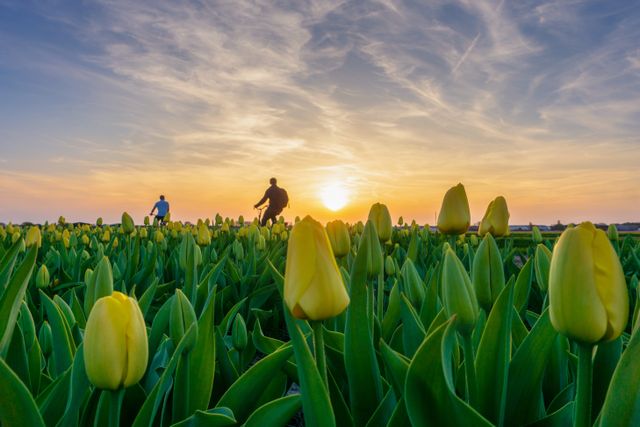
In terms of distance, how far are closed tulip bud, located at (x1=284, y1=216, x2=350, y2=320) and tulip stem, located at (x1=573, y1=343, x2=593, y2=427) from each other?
0.44m

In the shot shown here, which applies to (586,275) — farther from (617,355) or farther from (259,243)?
(259,243)

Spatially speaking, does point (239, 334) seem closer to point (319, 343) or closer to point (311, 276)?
point (319, 343)

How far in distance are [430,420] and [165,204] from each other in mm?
17183

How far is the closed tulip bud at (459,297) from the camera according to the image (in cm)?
116

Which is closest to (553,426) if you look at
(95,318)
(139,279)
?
(95,318)

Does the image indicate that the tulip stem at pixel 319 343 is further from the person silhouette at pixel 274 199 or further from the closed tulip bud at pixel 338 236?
the person silhouette at pixel 274 199

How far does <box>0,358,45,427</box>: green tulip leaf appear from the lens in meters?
1.01

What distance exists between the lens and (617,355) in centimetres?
124

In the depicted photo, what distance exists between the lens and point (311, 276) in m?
0.96

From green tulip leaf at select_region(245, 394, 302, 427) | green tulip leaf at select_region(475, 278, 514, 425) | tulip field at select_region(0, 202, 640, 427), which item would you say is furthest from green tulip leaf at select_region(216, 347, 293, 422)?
green tulip leaf at select_region(475, 278, 514, 425)

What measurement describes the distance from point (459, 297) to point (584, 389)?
387mm

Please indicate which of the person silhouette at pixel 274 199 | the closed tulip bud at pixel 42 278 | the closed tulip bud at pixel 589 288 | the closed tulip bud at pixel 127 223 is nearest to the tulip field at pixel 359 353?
the closed tulip bud at pixel 589 288

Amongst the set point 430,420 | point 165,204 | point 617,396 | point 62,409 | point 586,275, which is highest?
point 165,204

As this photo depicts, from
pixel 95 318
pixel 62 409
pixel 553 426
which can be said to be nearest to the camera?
pixel 95 318
